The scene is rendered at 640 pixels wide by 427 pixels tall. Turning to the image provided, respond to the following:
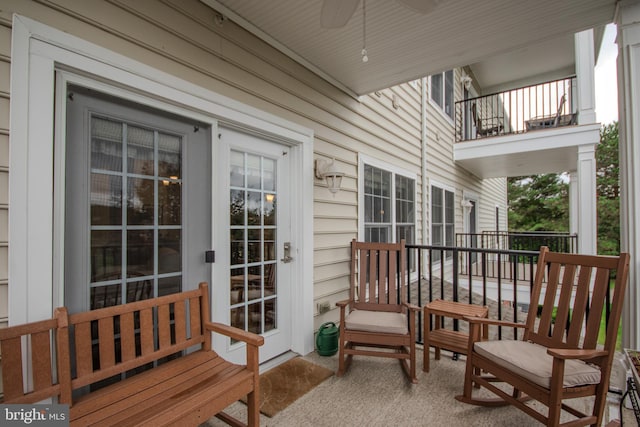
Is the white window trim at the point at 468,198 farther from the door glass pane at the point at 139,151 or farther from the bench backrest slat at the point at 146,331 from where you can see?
the bench backrest slat at the point at 146,331

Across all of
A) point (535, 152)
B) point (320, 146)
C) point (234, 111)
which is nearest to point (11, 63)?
point (234, 111)

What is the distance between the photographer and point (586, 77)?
17.1 ft

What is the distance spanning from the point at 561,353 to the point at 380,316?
133 centimetres

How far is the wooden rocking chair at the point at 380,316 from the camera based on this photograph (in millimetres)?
2422

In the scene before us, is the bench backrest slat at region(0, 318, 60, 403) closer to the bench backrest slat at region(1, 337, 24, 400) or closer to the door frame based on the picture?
the bench backrest slat at region(1, 337, 24, 400)

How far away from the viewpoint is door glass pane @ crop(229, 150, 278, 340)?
2451 millimetres

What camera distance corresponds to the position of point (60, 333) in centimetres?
135

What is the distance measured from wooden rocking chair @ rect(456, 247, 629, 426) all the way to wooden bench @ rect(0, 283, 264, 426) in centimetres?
149

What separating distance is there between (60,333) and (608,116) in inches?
907

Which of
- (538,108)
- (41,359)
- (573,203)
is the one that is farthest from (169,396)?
(573,203)

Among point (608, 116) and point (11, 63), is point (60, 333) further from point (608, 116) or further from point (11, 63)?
point (608, 116)

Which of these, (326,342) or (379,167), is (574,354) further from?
(379,167)

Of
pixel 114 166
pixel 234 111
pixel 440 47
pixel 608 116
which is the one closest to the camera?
pixel 114 166

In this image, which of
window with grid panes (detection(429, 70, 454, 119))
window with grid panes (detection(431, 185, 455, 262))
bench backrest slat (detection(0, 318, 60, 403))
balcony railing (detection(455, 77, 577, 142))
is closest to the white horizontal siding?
bench backrest slat (detection(0, 318, 60, 403))
